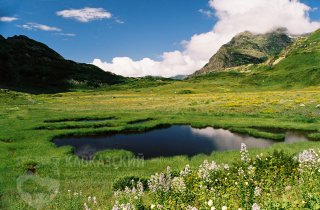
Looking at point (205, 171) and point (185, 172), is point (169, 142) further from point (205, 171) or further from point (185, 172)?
point (205, 171)

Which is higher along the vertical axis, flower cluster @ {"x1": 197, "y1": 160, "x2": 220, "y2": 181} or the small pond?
flower cluster @ {"x1": 197, "y1": 160, "x2": 220, "y2": 181}

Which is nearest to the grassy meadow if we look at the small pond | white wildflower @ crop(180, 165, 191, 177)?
the small pond

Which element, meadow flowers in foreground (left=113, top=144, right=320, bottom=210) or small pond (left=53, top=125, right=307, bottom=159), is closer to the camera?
meadow flowers in foreground (left=113, top=144, right=320, bottom=210)

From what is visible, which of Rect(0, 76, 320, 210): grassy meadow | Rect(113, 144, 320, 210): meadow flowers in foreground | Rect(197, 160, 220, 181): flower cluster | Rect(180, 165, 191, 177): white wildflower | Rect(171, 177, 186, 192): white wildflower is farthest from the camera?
Rect(0, 76, 320, 210): grassy meadow

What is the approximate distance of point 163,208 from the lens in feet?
40.9

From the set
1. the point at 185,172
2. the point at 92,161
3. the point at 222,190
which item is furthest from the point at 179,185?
the point at 92,161

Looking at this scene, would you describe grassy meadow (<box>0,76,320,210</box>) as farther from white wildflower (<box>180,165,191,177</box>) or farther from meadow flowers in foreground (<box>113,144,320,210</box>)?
white wildflower (<box>180,165,191,177</box>)

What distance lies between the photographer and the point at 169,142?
40906 mm

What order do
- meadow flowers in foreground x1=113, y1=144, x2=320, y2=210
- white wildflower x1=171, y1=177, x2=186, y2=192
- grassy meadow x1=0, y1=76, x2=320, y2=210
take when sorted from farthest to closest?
grassy meadow x1=0, y1=76, x2=320, y2=210, white wildflower x1=171, y1=177, x2=186, y2=192, meadow flowers in foreground x1=113, y1=144, x2=320, y2=210

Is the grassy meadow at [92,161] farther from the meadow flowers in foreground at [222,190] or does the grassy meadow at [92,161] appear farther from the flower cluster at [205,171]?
the flower cluster at [205,171]

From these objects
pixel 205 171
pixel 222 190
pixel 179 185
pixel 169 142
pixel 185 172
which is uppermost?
pixel 205 171

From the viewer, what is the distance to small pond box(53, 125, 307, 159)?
36219 millimetres

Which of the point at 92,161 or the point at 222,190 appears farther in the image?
the point at 92,161

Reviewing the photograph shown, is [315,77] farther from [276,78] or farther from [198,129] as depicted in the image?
[198,129]
